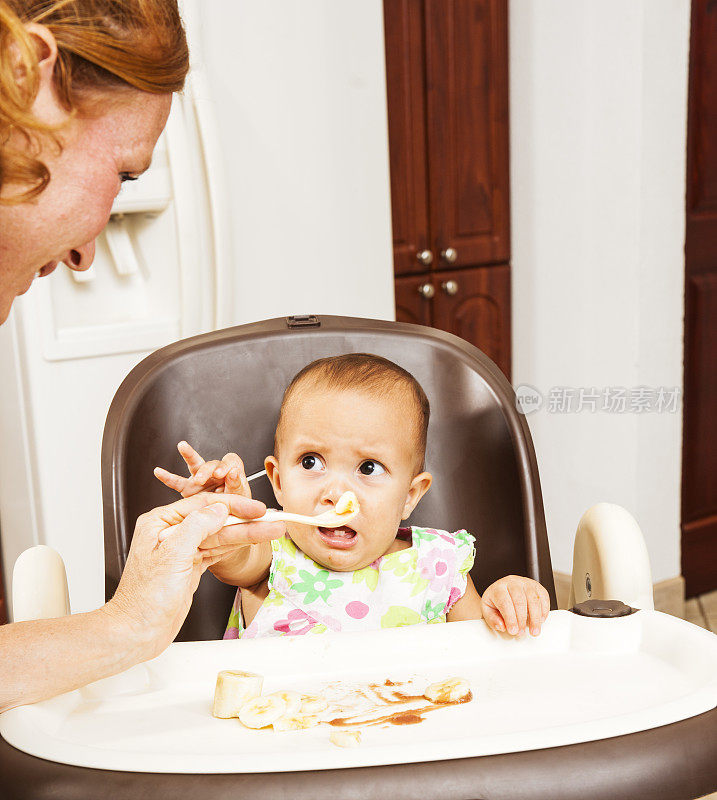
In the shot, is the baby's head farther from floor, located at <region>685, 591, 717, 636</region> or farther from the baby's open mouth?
floor, located at <region>685, 591, 717, 636</region>

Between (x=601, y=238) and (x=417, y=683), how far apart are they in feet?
5.79

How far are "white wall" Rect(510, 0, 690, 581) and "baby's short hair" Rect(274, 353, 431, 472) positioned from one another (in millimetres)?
1347

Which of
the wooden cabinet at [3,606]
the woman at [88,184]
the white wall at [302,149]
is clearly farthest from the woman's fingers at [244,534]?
the wooden cabinet at [3,606]

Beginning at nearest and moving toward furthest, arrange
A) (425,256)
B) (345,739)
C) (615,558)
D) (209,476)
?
1. (345,739)
2. (209,476)
3. (615,558)
4. (425,256)

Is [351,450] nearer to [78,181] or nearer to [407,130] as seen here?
[78,181]

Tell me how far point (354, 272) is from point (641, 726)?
1.39m

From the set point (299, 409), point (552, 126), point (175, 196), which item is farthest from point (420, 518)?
point (552, 126)

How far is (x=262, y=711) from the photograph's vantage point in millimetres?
804

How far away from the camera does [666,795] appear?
0.70 metres

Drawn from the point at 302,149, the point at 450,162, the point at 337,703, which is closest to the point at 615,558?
the point at 337,703

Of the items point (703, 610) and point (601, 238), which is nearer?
point (601, 238)

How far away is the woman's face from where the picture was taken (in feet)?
2.53

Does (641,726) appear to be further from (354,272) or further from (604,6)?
(604,6)
